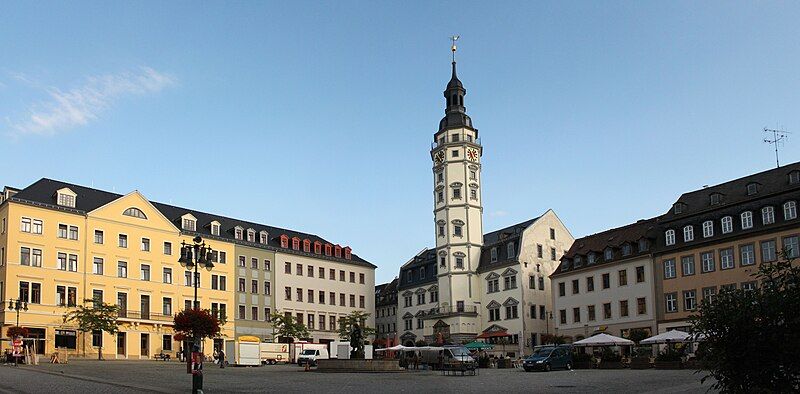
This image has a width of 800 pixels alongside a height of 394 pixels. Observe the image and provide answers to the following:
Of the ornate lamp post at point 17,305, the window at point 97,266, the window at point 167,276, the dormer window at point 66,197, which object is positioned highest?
the dormer window at point 66,197

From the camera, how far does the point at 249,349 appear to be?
59625 millimetres

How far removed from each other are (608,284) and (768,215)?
681 inches

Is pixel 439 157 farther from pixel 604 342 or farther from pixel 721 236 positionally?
pixel 604 342

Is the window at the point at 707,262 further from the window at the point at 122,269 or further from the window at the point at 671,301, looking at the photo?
the window at the point at 122,269

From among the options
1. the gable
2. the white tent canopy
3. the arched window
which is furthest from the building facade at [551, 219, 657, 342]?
the arched window

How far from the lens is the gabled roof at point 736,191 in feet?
186

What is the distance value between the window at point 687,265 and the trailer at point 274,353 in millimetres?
33611

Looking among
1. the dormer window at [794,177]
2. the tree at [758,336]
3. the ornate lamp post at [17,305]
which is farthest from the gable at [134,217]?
the tree at [758,336]

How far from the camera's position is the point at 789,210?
177 ft

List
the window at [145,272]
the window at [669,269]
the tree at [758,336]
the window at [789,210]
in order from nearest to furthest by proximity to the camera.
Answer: the tree at [758,336] → the window at [789,210] → the window at [669,269] → the window at [145,272]

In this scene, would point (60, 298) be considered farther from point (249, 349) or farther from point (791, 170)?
point (791, 170)

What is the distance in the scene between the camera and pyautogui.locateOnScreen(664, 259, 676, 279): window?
6284cm

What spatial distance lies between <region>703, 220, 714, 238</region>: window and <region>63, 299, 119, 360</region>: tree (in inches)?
1876

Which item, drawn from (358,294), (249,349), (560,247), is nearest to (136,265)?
(249,349)
